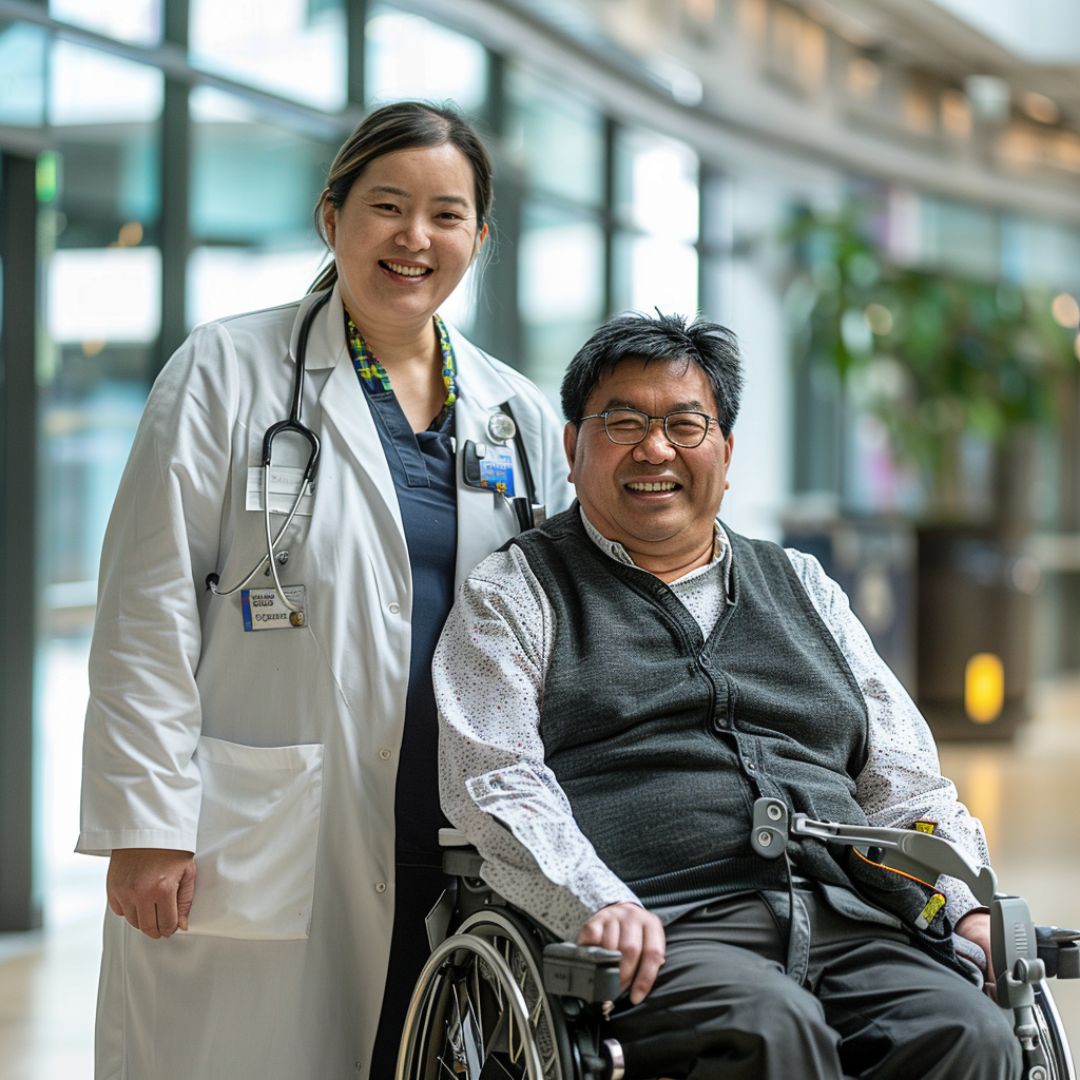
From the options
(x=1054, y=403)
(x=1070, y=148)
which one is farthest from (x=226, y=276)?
(x=1070, y=148)

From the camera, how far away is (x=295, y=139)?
5.30 m

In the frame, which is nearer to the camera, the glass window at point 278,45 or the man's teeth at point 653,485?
Answer: the man's teeth at point 653,485

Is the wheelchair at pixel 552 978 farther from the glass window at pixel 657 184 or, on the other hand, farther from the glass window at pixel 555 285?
the glass window at pixel 657 184

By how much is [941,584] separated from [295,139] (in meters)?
4.33

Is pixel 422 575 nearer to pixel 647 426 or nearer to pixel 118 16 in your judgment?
pixel 647 426

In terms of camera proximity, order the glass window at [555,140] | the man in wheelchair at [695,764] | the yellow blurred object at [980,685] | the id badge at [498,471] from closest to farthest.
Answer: the man in wheelchair at [695,764] < the id badge at [498,471] < the glass window at [555,140] < the yellow blurred object at [980,685]

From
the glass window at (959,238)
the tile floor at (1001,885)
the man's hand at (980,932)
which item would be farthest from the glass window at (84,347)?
the glass window at (959,238)

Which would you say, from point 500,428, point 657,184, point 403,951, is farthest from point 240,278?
point 657,184

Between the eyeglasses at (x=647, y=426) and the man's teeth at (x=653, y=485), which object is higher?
the eyeglasses at (x=647, y=426)

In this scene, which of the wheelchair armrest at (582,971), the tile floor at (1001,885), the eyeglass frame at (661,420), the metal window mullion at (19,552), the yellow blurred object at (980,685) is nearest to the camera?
the wheelchair armrest at (582,971)

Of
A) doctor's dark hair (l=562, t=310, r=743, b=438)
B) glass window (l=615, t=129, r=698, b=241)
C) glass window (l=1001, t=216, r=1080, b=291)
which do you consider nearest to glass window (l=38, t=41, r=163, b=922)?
doctor's dark hair (l=562, t=310, r=743, b=438)

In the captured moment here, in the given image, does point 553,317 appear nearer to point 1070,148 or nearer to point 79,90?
point 79,90

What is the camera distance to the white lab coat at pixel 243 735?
6.88 feet

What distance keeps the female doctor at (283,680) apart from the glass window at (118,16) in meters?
2.30
